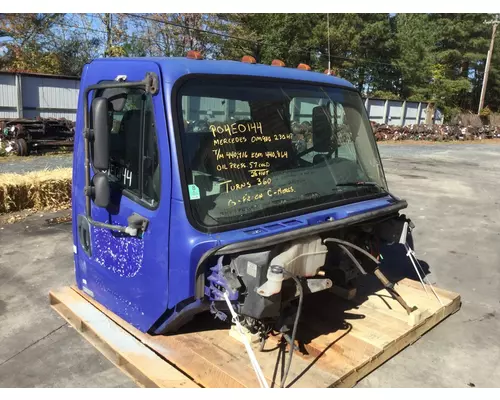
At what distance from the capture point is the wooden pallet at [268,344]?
2.87 m

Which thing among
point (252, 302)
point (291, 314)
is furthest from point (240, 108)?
point (291, 314)

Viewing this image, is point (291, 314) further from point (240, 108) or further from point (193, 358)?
point (240, 108)

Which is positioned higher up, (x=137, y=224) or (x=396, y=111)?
(x=396, y=111)

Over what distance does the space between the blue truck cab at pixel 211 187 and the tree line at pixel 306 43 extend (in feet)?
51.6

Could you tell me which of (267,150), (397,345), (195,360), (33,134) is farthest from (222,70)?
(33,134)

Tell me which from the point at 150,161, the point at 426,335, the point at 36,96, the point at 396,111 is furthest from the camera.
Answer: the point at 396,111

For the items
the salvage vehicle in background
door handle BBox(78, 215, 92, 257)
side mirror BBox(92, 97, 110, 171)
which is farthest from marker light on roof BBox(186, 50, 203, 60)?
the salvage vehicle in background

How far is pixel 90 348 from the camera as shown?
141 inches

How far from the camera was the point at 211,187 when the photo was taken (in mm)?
2752

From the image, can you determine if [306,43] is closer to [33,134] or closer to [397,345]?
[33,134]

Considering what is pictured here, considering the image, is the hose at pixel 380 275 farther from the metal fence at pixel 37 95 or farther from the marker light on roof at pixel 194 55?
the metal fence at pixel 37 95

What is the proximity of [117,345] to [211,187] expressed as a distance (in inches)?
53.5

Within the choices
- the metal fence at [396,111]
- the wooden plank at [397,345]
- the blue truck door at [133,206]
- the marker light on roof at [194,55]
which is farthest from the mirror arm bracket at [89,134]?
the metal fence at [396,111]

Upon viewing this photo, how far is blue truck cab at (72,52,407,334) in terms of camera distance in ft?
8.73
